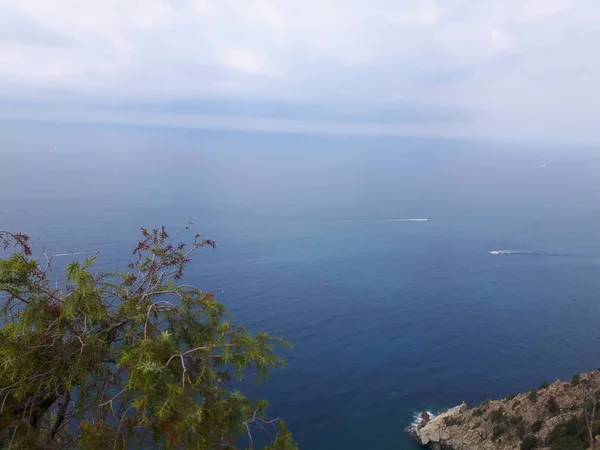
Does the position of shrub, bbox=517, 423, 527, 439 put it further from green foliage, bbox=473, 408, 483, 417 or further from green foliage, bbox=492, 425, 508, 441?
green foliage, bbox=473, 408, 483, 417

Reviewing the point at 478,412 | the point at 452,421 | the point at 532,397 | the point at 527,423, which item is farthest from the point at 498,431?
Result: the point at 452,421

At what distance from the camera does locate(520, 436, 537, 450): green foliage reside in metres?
22.6

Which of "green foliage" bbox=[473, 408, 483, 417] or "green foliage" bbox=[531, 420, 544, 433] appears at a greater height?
"green foliage" bbox=[531, 420, 544, 433]

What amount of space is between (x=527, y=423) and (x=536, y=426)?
763mm

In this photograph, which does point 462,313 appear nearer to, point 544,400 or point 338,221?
point 544,400

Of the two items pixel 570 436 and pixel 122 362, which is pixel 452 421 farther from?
pixel 122 362

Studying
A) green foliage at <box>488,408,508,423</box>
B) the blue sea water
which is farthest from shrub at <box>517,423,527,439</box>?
the blue sea water

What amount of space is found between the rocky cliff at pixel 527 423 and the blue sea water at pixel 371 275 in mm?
3726

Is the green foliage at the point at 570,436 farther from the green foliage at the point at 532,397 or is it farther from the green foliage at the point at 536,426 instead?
the green foliage at the point at 532,397

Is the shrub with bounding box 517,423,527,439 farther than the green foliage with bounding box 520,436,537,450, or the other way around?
the shrub with bounding box 517,423,527,439

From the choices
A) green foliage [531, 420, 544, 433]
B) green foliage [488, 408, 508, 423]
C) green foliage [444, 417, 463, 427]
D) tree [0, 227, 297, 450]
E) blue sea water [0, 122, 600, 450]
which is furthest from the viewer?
blue sea water [0, 122, 600, 450]

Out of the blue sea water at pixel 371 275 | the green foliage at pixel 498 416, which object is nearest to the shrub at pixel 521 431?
the green foliage at pixel 498 416

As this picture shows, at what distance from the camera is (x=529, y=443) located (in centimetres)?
2283

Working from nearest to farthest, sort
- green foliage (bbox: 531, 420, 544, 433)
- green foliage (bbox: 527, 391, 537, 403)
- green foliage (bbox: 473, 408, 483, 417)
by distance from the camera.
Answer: green foliage (bbox: 531, 420, 544, 433) < green foliage (bbox: 527, 391, 537, 403) < green foliage (bbox: 473, 408, 483, 417)
